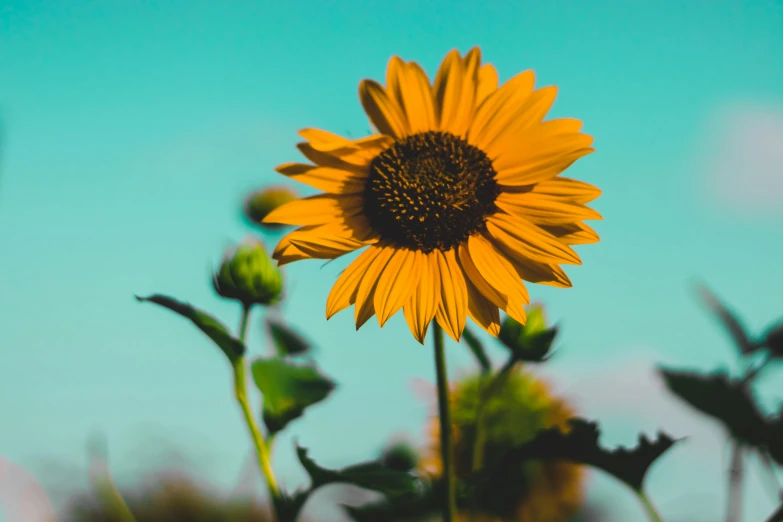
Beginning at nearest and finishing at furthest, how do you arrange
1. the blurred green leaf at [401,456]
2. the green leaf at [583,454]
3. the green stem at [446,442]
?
the green stem at [446,442] → the green leaf at [583,454] → the blurred green leaf at [401,456]

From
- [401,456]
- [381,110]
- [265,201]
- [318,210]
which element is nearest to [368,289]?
[318,210]

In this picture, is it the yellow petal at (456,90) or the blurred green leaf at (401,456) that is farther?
the blurred green leaf at (401,456)

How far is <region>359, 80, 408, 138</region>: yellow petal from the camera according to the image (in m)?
0.99

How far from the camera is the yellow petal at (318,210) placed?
0.97 meters

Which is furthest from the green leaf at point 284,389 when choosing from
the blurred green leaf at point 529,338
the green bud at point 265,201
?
the green bud at point 265,201

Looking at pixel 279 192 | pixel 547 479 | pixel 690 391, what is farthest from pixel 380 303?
pixel 547 479

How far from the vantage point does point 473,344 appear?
1.00m

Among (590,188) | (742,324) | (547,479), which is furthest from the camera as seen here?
(547,479)

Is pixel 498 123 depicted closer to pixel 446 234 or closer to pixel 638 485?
pixel 446 234

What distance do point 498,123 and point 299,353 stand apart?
1.37 ft

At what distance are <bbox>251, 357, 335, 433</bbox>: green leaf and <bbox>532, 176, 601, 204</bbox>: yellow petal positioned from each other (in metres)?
0.38

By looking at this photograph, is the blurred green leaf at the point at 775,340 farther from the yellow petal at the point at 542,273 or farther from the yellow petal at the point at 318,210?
the yellow petal at the point at 318,210

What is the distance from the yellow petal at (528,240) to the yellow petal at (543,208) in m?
0.01

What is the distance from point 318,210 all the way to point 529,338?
13.0 inches
